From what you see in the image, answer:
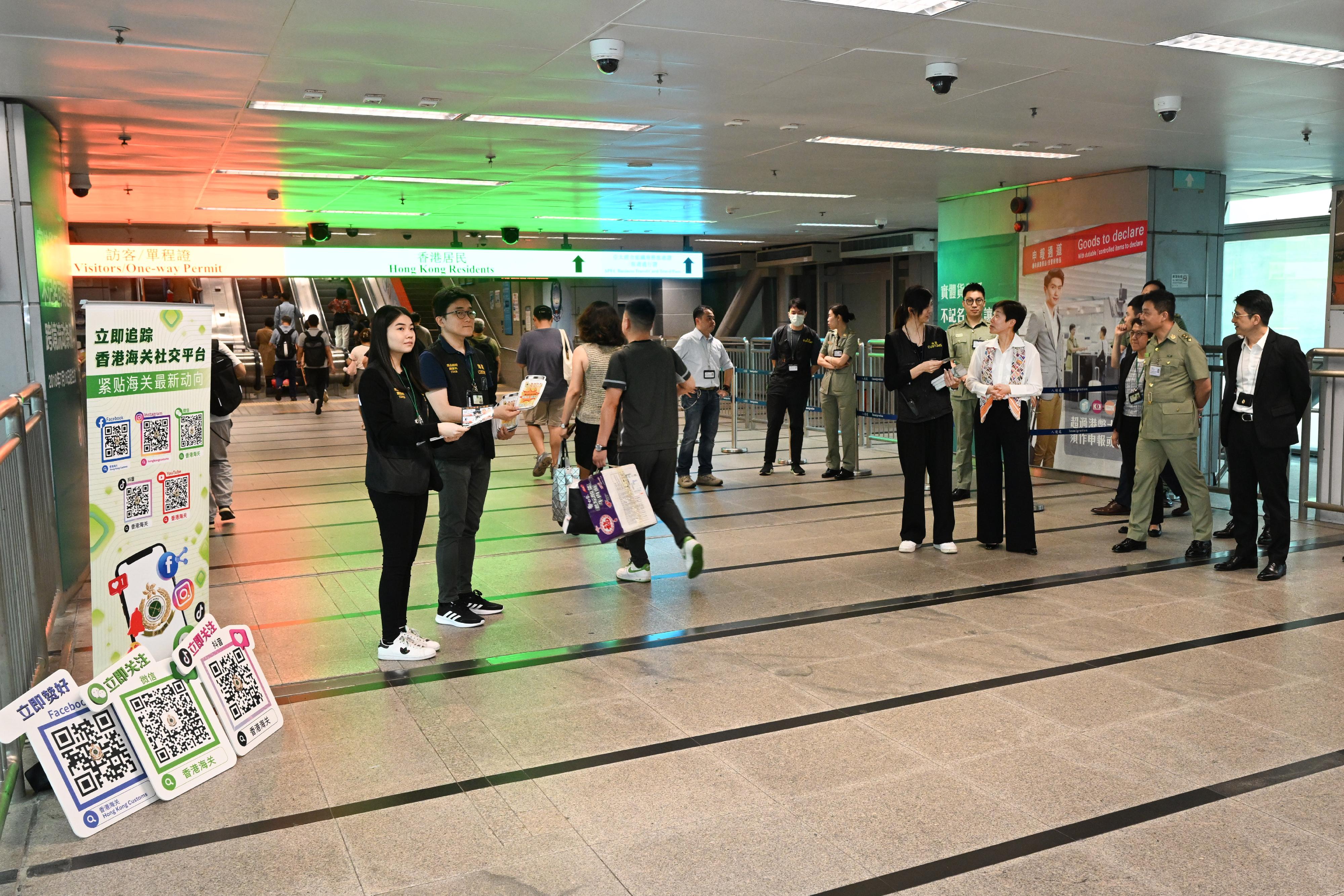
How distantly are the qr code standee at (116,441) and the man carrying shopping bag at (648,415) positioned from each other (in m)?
2.68

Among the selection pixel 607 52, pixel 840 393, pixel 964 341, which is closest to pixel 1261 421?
pixel 964 341

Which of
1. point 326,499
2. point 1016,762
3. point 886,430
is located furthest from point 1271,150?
point 326,499

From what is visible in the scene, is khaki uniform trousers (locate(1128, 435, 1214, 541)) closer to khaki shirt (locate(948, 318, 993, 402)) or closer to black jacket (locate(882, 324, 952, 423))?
black jacket (locate(882, 324, 952, 423))

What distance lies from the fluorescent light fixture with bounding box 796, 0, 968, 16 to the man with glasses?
12.8 feet

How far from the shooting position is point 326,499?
9531 millimetres

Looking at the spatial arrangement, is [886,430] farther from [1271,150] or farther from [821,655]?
[821,655]

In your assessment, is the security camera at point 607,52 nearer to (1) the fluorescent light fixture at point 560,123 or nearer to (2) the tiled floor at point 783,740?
(1) the fluorescent light fixture at point 560,123

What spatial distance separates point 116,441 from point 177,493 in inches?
13.4

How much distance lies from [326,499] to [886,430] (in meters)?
7.48

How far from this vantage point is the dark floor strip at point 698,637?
4594 mm

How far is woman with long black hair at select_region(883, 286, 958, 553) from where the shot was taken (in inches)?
265

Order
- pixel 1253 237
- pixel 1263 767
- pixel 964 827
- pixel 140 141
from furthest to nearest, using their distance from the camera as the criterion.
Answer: pixel 1253 237, pixel 140 141, pixel 1263 767, pixel 964 827

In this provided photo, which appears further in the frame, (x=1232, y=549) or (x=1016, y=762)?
(x=1232, y=549)

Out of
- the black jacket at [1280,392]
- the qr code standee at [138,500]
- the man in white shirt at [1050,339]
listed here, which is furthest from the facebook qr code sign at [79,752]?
the man in white shirt at [1050,339]
